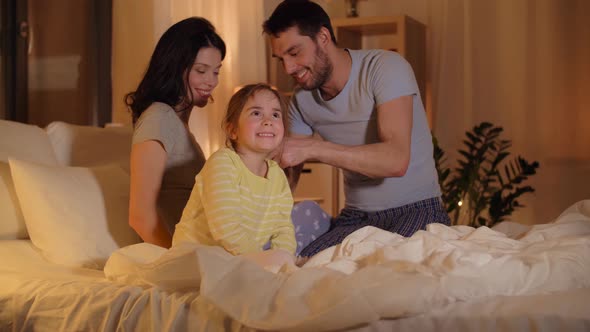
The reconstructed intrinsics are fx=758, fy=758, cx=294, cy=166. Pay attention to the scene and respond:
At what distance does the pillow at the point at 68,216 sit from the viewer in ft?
6.95

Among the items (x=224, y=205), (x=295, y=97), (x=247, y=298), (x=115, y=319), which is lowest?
(x=115, y=319)

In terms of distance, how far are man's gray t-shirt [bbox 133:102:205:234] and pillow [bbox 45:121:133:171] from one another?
370 mm

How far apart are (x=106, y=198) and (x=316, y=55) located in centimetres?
78

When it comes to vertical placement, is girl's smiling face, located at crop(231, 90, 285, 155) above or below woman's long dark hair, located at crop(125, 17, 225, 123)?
below

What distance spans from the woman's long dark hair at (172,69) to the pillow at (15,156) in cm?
37

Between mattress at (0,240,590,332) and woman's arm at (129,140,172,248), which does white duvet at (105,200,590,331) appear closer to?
mattress at (0,240,590,332)

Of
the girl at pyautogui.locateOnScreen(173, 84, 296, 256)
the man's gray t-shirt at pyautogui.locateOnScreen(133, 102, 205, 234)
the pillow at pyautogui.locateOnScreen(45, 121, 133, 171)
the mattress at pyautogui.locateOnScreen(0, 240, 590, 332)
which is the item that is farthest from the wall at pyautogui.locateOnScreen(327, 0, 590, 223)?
the mattress at pyautogui.locateOnScreen(0, 240, 590, 332)

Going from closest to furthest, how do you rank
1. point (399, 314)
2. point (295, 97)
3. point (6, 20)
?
point (399, 314) → point (295, 97) → point (6, 20)

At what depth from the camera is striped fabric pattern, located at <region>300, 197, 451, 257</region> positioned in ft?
7.24

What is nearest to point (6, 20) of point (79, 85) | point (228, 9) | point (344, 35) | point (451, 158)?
point (79, 85)

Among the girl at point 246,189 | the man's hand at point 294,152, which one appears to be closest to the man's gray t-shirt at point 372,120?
the man's hand at point 294,152

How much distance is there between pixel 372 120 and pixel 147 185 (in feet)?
2.42

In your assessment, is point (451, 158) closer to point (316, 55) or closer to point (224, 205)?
point (316, 55)

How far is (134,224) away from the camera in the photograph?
208 centimetres
